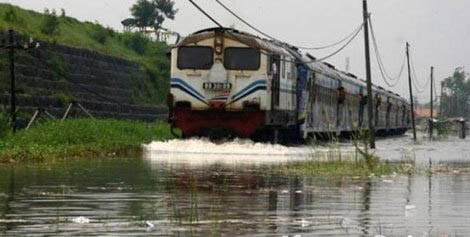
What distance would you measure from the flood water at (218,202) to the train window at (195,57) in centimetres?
915

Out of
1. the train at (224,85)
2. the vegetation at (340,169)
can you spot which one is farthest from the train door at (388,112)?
the vegetation at (340,169)

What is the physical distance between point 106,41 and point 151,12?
21.1m

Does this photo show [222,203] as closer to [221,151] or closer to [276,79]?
[221,151]

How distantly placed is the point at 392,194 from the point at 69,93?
90.5 feet

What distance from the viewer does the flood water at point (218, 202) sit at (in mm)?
10070

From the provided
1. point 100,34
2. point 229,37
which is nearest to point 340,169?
point 229,37

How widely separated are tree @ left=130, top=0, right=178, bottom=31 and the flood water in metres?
59.5

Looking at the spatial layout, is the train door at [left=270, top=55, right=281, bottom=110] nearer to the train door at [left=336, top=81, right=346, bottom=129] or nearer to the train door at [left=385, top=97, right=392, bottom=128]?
the train door at [left=336, top=81, right=346, bottom=129]

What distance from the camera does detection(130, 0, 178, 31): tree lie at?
262 ft

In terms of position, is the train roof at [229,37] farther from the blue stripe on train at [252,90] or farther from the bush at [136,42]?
the bush at [136,42]

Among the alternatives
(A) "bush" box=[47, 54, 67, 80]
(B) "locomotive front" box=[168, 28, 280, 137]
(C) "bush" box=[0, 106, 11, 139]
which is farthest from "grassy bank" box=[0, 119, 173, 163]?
(A) "bush" box=[47, 54, 67, 80]

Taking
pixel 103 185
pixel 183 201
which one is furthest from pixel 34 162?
pixel 183 201

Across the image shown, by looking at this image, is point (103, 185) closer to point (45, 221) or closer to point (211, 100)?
point (45, 221)

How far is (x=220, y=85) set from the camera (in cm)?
2969
